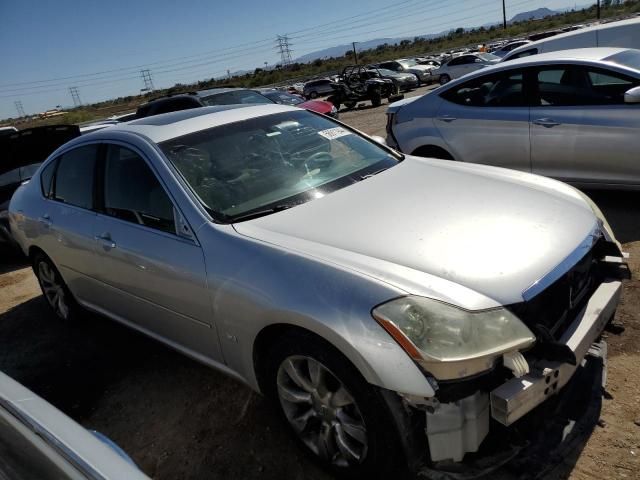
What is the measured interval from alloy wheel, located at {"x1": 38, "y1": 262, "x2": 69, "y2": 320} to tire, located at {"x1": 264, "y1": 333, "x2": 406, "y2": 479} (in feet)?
8.82

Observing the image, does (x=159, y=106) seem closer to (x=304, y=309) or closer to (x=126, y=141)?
(x=126, y=141)

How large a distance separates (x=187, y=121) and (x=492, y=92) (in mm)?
3422

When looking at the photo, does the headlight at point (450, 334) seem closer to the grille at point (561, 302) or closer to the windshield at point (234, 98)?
the grille at point (561, 302)

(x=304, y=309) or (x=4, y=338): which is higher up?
(x=304, y=309)

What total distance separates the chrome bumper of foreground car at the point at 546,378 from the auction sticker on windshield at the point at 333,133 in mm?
1919

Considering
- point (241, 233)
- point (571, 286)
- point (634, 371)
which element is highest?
point (241, 233)

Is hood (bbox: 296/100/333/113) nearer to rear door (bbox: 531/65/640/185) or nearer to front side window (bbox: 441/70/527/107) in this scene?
front side window (bbox: 441/70/527/107)

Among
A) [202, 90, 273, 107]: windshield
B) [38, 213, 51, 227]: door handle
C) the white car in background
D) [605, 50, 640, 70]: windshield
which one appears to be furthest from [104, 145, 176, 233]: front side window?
the white car in background

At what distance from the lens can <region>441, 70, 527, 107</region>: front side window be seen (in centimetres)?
519

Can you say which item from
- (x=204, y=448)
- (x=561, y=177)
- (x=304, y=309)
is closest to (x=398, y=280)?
(x=304, y=309)

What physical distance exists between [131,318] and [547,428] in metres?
2.47

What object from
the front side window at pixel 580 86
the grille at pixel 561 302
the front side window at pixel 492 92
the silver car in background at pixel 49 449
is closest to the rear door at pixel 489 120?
the front side window at pixel 492 92

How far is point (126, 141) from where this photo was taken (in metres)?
3.22

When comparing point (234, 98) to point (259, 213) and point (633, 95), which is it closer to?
point (633, 95)
